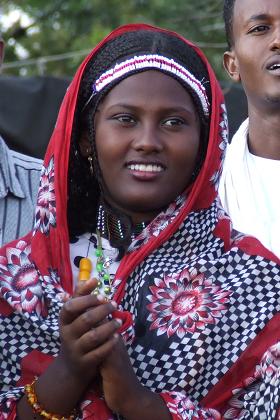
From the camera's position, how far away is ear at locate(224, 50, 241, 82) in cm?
445

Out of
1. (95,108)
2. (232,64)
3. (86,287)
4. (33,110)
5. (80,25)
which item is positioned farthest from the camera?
(80,25)

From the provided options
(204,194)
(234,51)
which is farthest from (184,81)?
(234,51)

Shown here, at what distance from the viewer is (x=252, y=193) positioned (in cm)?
407

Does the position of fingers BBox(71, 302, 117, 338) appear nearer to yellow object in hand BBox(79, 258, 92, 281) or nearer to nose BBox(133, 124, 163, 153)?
yellow object in hand BBox(79, 258, 92, 281)

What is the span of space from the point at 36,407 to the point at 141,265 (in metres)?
0.49

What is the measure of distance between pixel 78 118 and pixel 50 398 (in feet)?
2.80

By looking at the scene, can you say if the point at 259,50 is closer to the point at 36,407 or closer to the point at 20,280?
the point at 20,280

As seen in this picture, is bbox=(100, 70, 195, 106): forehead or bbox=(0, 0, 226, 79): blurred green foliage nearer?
bbox=(100, 70, 195, 106): forehead

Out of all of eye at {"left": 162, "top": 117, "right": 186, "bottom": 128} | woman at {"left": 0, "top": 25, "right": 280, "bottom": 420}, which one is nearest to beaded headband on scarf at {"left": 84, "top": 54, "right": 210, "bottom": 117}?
woman at {"left": 0, "top": 25, "right": 280, "bottom": 420}

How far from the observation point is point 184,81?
3.13 meters

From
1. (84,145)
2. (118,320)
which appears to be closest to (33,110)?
(84,145)

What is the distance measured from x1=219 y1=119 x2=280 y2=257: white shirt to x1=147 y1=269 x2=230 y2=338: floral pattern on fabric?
88 centimetres

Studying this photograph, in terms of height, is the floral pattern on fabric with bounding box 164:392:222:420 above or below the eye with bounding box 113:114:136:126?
below

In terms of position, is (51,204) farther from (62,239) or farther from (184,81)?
(184,81)
